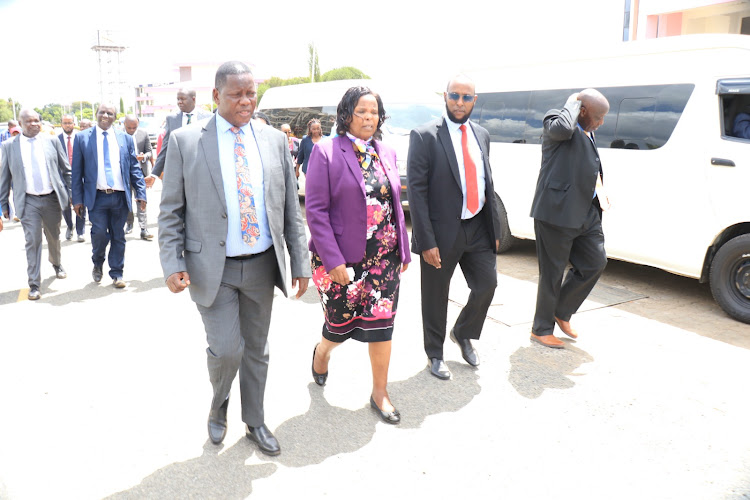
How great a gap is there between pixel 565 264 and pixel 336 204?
219 cm

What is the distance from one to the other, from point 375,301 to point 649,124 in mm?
4119

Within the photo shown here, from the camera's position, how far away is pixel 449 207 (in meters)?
4.18

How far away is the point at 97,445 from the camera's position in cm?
340

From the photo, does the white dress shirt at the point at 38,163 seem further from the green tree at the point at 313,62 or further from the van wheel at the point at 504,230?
the green tree at the point at 313,62

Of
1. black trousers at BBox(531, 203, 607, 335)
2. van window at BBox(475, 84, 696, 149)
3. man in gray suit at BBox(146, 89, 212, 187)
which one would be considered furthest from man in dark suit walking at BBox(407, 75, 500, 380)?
man in gray suit at BBox(146, 89, 212, 187)

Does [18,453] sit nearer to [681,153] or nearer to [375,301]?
[375,301]

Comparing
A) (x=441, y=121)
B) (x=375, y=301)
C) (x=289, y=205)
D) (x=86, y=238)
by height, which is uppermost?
(x=441, y=121)

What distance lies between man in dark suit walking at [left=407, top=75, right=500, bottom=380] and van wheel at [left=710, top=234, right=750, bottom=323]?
2639mm

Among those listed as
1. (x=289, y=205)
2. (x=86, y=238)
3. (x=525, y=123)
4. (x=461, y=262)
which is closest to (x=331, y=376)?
(x=461, y=262)

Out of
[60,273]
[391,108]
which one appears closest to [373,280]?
[60,273]

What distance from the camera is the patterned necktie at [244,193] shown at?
10.2ft

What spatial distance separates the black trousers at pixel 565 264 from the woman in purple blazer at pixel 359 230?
60.3 inches

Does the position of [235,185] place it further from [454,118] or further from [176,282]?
[454,118]

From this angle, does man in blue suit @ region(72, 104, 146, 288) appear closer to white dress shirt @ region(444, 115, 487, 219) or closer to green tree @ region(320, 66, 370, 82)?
white dress shirt @ region(444, 115, 487, 219)
